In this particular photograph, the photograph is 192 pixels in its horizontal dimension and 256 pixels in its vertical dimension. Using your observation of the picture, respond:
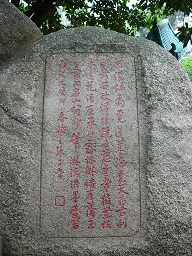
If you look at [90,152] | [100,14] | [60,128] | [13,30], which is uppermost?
[100,14]

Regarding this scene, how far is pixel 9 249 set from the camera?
235 centimetres

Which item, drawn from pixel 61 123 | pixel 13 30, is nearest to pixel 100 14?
pixel 13 30

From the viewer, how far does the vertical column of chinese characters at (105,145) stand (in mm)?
2457

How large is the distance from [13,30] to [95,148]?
1342 mm

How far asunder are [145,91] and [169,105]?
0.22 metres

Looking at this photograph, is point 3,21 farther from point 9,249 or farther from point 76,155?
point 9,249

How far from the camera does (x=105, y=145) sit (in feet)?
8.46

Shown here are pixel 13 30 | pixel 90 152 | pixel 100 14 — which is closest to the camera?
pixel 90 152

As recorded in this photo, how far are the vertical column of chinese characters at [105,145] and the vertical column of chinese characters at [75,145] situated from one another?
18 cm

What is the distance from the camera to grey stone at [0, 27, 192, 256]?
7.84 ft

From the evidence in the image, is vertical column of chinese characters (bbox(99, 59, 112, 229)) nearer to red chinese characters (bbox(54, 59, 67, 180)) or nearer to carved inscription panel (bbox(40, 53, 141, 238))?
carved inscription panel (bbox(40, 53, 141, 238))

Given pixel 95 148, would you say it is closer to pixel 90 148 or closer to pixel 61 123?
pixel 90 148

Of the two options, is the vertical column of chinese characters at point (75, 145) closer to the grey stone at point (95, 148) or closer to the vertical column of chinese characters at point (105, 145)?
the grey stone at point (95, 148)

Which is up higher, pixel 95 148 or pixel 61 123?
pixel 61 123
